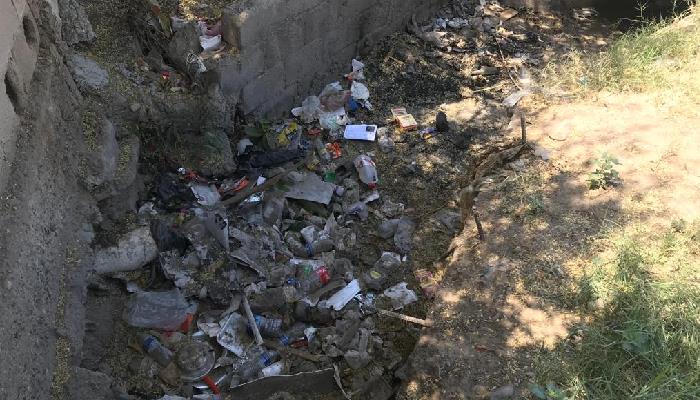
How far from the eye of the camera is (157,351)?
11.1 feet

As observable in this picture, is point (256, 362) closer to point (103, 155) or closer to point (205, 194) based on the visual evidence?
point (205, 194)

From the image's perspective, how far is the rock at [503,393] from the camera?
2.94 m

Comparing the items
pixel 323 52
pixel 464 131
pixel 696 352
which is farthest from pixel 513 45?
pixel 696 352

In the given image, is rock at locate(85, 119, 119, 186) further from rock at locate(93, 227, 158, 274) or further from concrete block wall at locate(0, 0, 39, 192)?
concrete block wall at locate(0, 0, 39, 192)

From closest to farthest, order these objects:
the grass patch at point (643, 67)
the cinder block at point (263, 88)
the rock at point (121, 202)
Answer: the rock at point (121, 202) < the cinder block at point (263, 88) < the grass patch at point (643, 67)

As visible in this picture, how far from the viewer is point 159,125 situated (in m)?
4.35

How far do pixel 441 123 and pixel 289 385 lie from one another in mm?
2962

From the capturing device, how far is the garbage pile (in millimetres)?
3391

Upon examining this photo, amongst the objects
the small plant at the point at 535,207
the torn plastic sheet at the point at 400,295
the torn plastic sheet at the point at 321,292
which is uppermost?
the small plant at the point at 535,207

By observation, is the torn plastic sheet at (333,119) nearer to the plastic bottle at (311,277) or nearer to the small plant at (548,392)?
the plastic bottle at (311,277)

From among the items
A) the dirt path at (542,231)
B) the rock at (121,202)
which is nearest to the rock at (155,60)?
the rock at (121,202)

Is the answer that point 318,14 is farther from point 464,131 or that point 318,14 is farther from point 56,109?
point 56,109

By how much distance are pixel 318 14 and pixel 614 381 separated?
12.7 feet

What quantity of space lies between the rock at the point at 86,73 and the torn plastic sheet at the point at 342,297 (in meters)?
2.18
